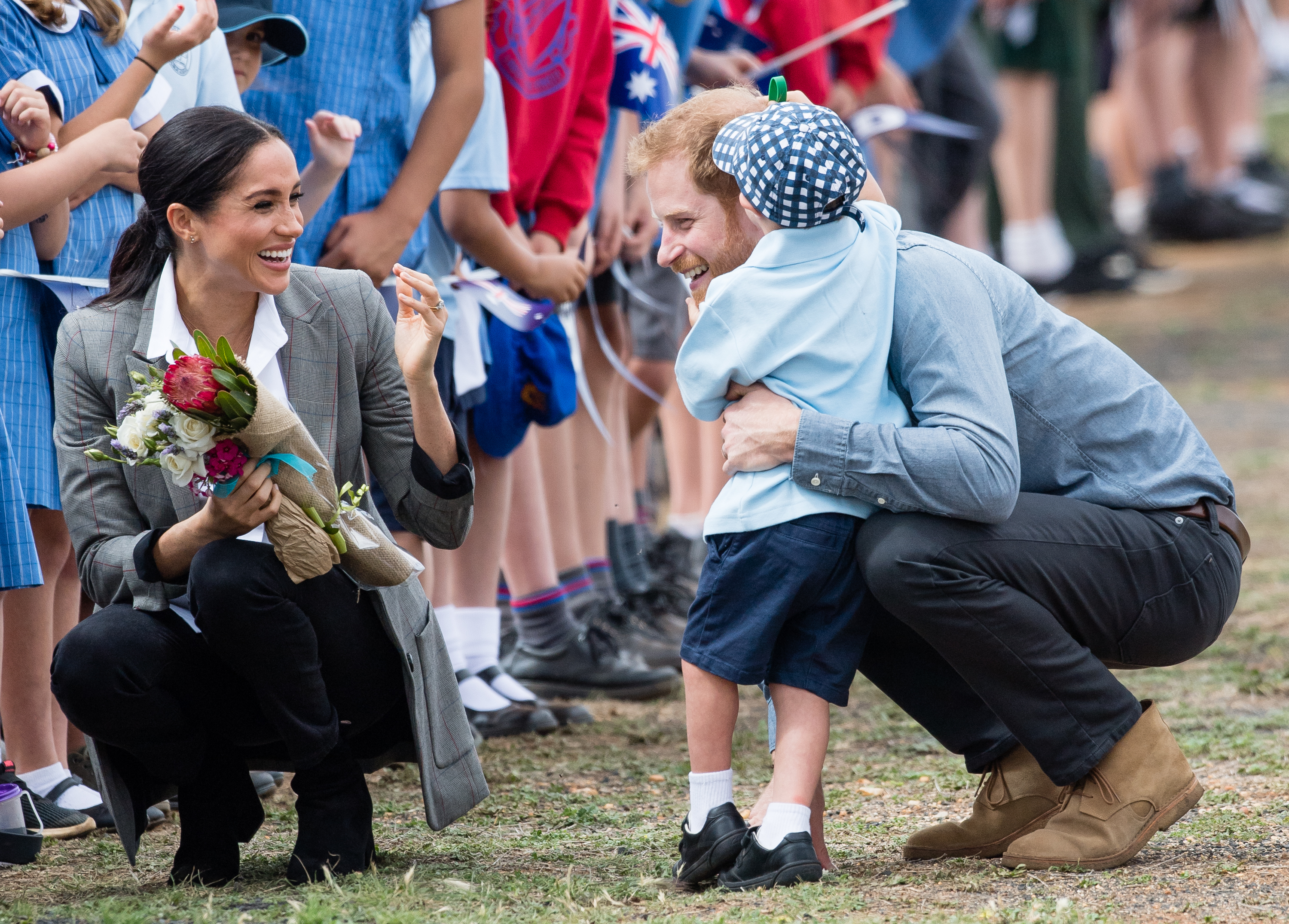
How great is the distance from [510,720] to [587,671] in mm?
463

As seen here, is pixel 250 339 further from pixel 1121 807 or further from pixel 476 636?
pixel 1121 807

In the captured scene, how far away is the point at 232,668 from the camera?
2.58 meters

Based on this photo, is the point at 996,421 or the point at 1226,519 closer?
the point at 996,421

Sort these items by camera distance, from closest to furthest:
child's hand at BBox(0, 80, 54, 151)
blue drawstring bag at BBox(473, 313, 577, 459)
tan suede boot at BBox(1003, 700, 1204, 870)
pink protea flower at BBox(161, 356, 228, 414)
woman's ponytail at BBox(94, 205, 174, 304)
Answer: pink protea flower at BBox(161, 356, 228, 414), tan suede boot at BBox(1003, 700, 1204, 870), woman's ponytail at BBox(94, 205, 174, 304), child's hand at BBox(0, 80, 54, 151), blue drawstring bag at BBox(473, 313, 577, 459)

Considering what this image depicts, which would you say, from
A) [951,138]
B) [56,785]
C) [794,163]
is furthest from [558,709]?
[951,138]

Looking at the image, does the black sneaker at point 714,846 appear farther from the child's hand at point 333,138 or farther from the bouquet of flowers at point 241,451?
the child's hand at point 333,138

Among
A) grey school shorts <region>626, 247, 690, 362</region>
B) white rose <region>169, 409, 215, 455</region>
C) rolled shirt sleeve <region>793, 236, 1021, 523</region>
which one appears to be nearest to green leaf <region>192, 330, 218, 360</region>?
white rose <region>169, 409, 215, 455</region>

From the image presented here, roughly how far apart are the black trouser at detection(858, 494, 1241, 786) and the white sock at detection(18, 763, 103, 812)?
158cm

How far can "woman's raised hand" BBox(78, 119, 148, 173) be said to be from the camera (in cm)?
298

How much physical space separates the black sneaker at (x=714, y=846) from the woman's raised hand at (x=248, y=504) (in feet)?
2.72

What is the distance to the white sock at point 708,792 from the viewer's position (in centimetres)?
254

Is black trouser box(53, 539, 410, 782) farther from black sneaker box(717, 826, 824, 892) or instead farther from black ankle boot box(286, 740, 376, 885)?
black sneaker box(717, 826, 824, 892)

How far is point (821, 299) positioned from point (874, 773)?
1.34 metres

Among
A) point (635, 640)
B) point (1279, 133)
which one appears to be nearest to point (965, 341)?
point (635, 640)
